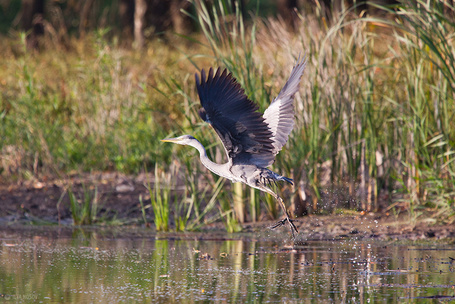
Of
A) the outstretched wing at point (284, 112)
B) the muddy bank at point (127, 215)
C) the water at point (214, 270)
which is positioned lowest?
the water at point (214, 270)

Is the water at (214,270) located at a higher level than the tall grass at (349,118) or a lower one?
lower

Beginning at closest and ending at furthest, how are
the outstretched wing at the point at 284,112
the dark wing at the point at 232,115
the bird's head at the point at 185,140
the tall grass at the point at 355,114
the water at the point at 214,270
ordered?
the water at the point at 214,270
the dark wing at the point at 232,115
the outstretched wing at the point at 284,112
the bird's head at the point at 185,140
the tall grass at the point at 355,114

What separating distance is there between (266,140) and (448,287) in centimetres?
170

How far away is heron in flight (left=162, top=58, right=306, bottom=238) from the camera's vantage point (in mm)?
4859

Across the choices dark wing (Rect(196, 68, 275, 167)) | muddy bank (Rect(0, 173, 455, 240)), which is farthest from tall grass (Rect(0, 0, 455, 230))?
dark wing (Rect(196, 68, 275, 167))

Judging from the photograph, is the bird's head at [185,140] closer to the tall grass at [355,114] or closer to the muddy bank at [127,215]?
the muddy bank at [127,215]

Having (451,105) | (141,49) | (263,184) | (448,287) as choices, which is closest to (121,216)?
(263,184)

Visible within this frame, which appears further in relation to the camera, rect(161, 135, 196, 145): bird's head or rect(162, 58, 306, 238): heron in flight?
rect(161, 135, 196, 145): bird's head

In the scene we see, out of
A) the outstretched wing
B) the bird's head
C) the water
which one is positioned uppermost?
the outstretched wing

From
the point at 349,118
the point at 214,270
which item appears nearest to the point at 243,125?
the point at 214,270

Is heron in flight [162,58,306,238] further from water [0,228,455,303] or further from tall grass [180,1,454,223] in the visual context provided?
tall grass [180,1,454,223]

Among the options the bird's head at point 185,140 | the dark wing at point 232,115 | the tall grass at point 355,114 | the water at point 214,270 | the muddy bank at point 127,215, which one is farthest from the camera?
the tall grass at point 355,114

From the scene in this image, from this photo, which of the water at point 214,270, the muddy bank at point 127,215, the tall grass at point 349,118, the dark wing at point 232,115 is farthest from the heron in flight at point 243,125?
the muddy bank at point 127,215

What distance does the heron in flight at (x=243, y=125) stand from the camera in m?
4.86
